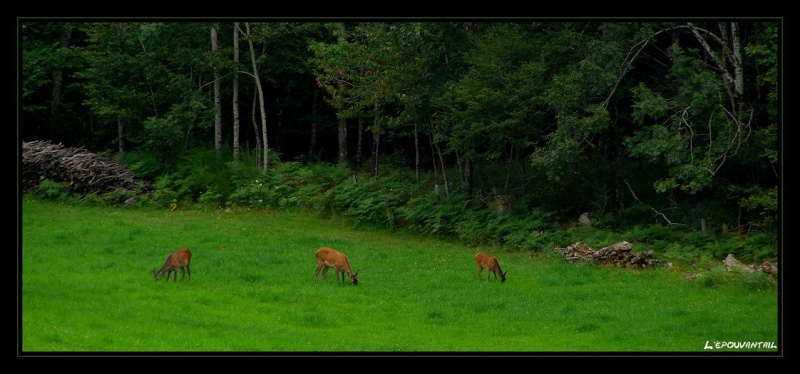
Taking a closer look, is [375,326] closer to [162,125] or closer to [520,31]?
[520,31]

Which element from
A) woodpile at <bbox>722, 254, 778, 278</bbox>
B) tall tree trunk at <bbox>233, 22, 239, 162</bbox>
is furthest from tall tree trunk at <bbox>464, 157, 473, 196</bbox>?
woodpile at <bbox>722, 254, 778, 278</bbox>

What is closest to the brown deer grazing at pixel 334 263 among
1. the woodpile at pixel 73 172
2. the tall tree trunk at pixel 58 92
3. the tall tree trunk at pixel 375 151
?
the tall tree trunk at pixel 375 151

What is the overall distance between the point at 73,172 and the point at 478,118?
49.6ft

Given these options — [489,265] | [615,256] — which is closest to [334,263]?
[489,265]

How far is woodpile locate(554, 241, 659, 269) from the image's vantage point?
2295 cm

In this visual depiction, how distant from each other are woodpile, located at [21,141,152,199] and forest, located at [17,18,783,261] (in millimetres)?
244

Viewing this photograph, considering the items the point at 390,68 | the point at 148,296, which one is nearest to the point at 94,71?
the point at 390,68

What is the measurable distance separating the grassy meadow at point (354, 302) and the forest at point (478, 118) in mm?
3456

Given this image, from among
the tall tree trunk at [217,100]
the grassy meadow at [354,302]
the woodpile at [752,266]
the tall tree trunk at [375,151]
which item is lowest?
the grassy meadow at [354,302]

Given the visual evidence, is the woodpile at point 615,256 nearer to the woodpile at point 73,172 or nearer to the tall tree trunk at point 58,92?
the woodpile at point 73,172

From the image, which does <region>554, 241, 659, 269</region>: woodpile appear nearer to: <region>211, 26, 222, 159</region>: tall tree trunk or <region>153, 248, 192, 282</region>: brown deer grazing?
<region>153, 248, 192, 282</region>: brown deer grazing

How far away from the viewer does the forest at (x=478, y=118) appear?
24.9 metres

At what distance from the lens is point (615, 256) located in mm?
23375
